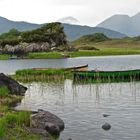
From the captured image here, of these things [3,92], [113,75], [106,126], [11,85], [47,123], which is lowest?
[106,126]

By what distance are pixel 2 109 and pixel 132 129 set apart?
1515 cm

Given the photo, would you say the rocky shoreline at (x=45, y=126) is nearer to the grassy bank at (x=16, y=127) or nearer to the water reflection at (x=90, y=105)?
the grassy bank at (x=16, y=127)

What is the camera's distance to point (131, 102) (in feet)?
181

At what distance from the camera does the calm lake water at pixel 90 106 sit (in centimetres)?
3875

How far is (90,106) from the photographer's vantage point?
53969 millimetres

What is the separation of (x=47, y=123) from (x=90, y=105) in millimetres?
16807

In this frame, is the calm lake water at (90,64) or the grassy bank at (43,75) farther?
the calm lake water at (90,64)

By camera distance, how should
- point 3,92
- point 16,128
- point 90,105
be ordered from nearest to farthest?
1. point 16,128
2. point 90,105
3. point 3,92

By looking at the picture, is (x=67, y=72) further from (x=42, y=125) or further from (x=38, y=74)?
(x=42, y=125)

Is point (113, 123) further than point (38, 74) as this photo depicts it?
No

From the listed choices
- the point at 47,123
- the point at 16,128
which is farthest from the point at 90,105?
the point at 16,128

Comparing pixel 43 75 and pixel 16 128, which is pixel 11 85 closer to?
pixel 43 75

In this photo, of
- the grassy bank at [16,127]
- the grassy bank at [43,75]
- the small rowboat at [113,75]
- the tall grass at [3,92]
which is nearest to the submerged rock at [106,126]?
the grassy bank at [16,127]

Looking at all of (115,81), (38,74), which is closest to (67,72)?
(38,74)
